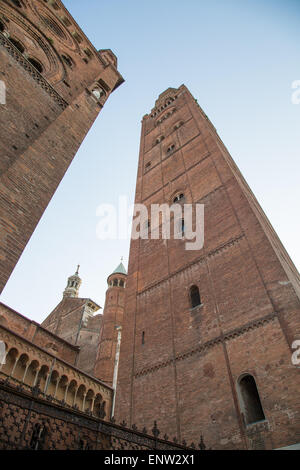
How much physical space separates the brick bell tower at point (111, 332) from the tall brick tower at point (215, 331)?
687cm

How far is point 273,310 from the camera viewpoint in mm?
8914

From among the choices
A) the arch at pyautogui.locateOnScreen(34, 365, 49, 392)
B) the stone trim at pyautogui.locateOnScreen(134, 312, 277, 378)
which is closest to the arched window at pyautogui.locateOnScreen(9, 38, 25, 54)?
the stone trim at pyautogui.locateOnScreen(134, 312, 277, 378)

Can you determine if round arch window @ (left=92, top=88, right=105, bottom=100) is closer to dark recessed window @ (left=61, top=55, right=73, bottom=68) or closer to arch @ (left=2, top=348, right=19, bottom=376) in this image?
dark recessed window @ (left=61, top=55, right=73, bottom=68)

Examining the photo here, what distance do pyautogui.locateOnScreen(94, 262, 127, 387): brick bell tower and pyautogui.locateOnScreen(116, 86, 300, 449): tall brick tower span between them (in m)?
6.87

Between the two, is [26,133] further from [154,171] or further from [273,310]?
[154,171]

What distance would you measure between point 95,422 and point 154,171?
17.6m

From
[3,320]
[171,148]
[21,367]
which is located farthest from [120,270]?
[21,367]

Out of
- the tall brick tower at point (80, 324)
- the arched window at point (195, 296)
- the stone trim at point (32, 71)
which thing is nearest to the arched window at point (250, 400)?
the arched window at point (195, 296)

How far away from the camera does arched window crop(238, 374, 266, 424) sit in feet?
26.3

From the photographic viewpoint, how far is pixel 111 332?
21078 mm

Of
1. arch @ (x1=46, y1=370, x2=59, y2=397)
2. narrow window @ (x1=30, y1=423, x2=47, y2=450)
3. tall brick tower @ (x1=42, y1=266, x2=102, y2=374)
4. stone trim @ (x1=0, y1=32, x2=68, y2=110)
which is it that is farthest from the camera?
tall brick tower @ (x1=42, y1=266, x2=102, y2=374)

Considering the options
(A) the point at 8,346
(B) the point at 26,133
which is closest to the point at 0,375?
(A) the point at 8,346

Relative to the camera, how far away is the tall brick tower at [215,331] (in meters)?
7.93
